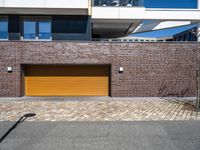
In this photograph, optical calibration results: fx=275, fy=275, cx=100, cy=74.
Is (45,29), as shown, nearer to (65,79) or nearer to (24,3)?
(24,3)

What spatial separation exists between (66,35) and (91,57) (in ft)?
11.7

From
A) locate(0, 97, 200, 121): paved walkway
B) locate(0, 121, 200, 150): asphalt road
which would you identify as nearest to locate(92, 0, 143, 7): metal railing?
locate(0, 97, 200, 121): paved walkway

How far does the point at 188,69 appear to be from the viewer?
1553 cm

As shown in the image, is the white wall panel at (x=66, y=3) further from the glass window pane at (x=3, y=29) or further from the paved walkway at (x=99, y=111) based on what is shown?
the paved walkway at (x=99, y=111)

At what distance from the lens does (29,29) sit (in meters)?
18.3

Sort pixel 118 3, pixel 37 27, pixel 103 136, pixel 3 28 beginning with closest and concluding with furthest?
pixel 103 136
pixel 118 3
pixel 37 27
pixel 3 28

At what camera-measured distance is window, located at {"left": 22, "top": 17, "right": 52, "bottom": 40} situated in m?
18.2

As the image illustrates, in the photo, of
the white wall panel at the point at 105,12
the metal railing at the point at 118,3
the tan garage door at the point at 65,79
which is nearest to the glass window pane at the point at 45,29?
the tan garage door at the point at 65,79

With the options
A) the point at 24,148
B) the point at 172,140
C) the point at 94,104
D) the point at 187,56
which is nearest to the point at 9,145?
the point at 24,148

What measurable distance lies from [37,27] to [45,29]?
1.76 ft

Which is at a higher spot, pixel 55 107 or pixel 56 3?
pixel 56 3

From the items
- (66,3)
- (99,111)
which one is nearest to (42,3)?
(66,3)

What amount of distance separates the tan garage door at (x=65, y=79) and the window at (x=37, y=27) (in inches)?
115

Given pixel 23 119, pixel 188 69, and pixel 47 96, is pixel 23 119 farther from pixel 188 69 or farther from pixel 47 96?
pixel 188 69
